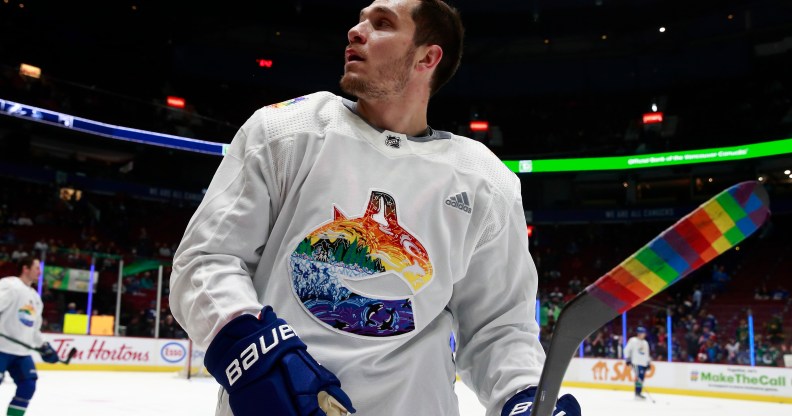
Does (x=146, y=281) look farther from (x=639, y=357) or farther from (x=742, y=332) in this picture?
(x=742, y=332)

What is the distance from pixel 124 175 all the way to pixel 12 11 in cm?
512

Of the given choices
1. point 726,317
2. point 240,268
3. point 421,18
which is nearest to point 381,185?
point 240,268

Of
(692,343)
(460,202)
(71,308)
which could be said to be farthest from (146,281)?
(460,202)

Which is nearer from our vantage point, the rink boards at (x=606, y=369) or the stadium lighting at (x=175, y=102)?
the rink boards at (x=606, y=369)

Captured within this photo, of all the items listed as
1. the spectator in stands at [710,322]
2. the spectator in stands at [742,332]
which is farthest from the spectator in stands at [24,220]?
the spectator in stands at [742,332]

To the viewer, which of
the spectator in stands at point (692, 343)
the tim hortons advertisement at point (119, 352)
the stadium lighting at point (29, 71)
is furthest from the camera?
the stadium lighting at point (29, 71)

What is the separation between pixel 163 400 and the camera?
8.45 meters

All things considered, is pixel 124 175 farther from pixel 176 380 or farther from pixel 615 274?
pixel 615 274

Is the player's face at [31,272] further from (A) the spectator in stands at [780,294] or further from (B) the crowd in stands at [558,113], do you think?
(A) the spectator in stands at [780,294]

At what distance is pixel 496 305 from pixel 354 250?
362mm

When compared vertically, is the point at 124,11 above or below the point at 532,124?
above

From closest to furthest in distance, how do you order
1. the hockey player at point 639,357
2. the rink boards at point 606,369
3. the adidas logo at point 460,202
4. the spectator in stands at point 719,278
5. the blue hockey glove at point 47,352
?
the adidas logo at point 460,202, the blue hockey glove at point 47,352, the hockey player at point 639,357, the rink boards at point 606,369, the spectator in stands at point 719,278

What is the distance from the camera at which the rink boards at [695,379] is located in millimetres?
11359

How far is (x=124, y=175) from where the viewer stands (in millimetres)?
20672
